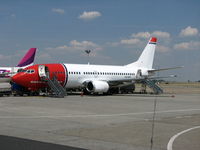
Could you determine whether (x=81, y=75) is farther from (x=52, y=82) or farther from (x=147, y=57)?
(x=147, y=57)

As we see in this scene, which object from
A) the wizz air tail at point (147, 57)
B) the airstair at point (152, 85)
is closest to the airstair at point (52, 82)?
the airstair at point (152, 85)

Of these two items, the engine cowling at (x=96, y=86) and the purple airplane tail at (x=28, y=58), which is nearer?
the engine cowling at (x=96, y=86)

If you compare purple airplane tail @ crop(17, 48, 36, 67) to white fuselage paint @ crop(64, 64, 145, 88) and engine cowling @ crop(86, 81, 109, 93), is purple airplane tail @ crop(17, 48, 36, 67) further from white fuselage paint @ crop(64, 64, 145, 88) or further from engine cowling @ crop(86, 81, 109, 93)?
engine cowling @ crop(86, 81, 109, 93)

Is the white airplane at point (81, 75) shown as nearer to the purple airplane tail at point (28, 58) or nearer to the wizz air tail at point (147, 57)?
the wizz air tail at point (147, 57)

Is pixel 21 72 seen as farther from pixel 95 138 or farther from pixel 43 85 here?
pixel 95 138

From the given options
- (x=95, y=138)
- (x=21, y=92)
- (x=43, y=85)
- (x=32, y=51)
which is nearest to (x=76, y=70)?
(x=43, y=85)

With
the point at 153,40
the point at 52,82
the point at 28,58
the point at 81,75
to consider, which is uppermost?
the point at 153,40

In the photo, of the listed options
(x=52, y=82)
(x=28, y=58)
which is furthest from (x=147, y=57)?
(x=28, y=58)

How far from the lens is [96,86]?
116ft

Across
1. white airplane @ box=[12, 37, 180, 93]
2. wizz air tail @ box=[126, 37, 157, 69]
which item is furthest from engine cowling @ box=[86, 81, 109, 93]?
wizz air tail @ box=[126, 37, 157, 69]

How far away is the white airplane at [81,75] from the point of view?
3298 centimetres

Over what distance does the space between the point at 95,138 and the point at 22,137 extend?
232 centimetres

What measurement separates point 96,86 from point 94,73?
10.8 ft

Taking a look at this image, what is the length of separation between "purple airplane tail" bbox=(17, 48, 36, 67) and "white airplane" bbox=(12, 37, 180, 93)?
19216mm
